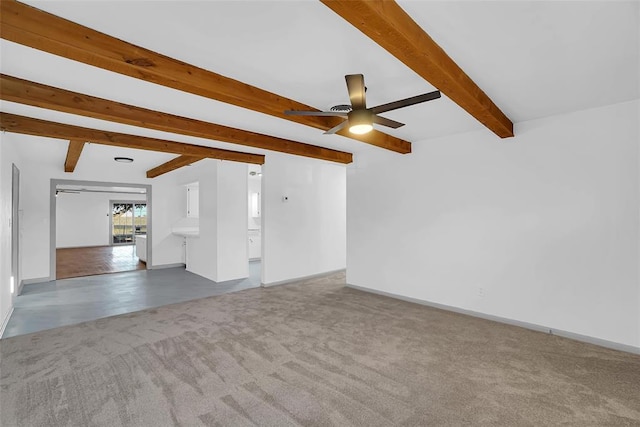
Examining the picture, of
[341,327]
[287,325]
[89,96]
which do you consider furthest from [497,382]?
[89,96]

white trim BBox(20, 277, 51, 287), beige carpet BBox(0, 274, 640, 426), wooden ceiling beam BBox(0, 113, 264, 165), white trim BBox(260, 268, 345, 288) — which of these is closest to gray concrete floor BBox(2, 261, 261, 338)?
white trim BBox(20, 277, 51, 287)

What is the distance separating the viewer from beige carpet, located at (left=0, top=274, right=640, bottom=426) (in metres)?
Result: 1.99

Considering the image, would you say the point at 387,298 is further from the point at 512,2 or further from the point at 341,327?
the point at 512,2

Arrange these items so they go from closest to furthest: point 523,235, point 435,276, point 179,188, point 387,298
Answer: point 523,235 < point 435,276 < point 387,298 < point 179,188

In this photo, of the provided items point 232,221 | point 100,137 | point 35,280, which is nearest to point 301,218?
point 232,221

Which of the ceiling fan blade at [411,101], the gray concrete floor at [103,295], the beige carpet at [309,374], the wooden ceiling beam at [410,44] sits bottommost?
the gray concrete floor at [103,295]

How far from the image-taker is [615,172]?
2957 mm

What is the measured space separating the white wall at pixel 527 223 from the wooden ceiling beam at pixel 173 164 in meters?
3.47

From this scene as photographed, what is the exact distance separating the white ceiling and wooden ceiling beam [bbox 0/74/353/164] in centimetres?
9

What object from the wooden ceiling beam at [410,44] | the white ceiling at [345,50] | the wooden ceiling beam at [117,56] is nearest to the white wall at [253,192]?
the white ceiling at [345,50]

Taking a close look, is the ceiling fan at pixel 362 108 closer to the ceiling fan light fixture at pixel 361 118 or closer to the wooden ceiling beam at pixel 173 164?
the ceiling fan light fixture at pixel 361 118

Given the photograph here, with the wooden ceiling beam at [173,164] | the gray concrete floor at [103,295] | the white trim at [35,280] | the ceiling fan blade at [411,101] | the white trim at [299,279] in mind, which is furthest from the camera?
the white trim at [35,280]

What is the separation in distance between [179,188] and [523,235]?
24.7 ft

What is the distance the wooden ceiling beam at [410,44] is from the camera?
53.6 inches
